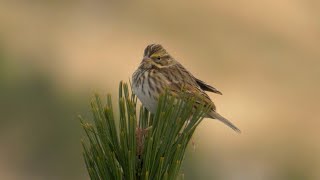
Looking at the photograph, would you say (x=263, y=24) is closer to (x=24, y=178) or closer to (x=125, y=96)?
(x=24, y=178)

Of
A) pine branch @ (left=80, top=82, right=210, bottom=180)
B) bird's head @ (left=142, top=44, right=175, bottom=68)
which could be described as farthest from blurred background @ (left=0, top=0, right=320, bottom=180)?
pine branch @ (left=80, top=82, right=210, bottom=180)

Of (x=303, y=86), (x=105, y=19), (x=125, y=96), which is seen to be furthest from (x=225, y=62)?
(x=125, y=96)

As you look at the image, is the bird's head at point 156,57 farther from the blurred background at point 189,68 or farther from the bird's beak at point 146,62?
the blurred background at point 189,68

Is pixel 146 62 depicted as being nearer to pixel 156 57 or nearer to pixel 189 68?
pixel 156 57

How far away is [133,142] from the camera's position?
3.50 meters

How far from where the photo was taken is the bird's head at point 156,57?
5.29m

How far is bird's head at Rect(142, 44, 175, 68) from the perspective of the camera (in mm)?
5289

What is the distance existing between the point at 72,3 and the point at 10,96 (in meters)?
17.0

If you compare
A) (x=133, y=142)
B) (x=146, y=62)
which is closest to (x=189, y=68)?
(x=146, y=62)

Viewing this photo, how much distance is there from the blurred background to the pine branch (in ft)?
83.0

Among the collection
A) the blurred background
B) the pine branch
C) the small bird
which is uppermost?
the pine branch

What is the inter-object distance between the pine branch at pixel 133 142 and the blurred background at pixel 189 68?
25.3 metres

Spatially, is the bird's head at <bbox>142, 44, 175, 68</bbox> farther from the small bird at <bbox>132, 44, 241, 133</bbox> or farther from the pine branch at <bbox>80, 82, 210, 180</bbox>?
the pine branch at <bbox>80, 82, 210, 180</bbox>

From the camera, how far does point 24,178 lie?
38812mm
